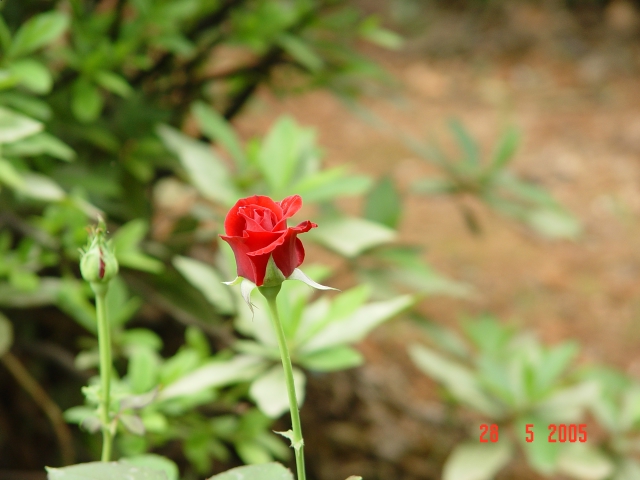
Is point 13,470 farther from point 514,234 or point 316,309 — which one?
point 514,234

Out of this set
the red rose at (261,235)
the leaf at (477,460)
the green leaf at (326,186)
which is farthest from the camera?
the leaf at (477,460)

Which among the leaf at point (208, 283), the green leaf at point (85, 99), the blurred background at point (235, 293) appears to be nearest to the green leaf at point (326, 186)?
the blurred background at point (235, 293)

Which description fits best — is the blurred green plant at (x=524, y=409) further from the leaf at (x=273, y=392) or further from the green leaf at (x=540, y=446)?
the leaf at (x=273, y=392)

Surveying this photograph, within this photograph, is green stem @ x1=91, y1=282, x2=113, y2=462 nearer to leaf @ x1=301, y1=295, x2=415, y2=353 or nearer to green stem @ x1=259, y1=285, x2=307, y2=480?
green stem @ x1=259, y1=285, x2=307, y2=480

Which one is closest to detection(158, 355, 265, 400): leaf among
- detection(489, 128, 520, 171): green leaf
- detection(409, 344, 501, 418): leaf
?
detection(409, 344, 501, 418): leaf

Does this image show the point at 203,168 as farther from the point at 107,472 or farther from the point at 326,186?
the point at 107,472

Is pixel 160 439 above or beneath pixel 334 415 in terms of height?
beneath

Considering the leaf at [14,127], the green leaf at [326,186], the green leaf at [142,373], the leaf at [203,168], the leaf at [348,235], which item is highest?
the leaf at [203,168]

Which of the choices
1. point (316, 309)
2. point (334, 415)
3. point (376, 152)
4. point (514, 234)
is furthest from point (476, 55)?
point (316, 309)
